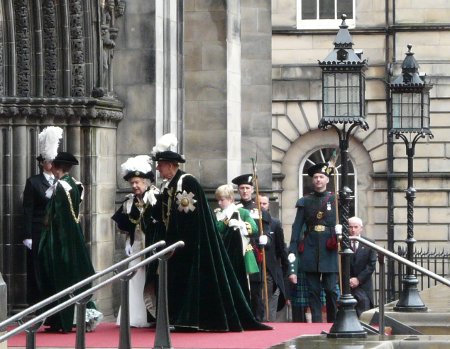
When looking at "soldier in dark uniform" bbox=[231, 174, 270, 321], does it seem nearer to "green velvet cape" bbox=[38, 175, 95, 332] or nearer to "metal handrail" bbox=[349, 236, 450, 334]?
"green velvet cape" bbox=[38, 175, 95, 332]

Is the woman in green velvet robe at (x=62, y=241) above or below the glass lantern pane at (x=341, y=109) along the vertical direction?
below

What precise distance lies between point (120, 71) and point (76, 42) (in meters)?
1.18

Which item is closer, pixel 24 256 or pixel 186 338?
pixel 186 338

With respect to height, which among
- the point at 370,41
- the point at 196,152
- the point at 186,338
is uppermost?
the point at 370,41

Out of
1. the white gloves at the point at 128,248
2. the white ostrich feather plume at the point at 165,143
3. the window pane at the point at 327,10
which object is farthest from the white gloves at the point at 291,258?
the window pane at the point at 327,10

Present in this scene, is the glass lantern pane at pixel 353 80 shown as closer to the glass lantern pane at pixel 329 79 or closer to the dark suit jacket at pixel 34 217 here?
the glass lantern pane at pixel 329 79

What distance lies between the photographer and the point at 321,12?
47438 millimetres

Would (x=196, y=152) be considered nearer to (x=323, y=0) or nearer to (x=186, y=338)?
(x=186, y=338)

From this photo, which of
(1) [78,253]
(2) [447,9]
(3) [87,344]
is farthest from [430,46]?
(3) [87,344]

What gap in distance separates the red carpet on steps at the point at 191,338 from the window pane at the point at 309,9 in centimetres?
2554

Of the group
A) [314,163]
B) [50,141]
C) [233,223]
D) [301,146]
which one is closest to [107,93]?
[233,223]

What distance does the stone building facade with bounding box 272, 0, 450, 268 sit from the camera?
46.3 m

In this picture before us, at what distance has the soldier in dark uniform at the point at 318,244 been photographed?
24.7 m

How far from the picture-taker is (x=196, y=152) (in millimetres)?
27641
